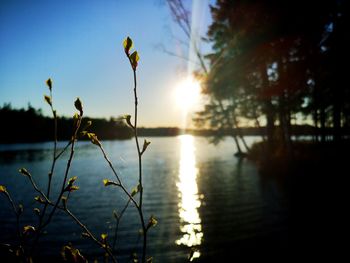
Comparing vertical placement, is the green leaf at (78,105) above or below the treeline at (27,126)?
below

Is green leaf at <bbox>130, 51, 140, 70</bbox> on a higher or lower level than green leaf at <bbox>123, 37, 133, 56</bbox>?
lower

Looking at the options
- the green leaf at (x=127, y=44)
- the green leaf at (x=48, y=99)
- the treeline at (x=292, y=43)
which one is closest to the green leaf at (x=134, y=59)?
the green leaf at (x=127, y=44)

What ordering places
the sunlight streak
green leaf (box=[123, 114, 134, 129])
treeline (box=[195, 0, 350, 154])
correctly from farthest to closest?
treeline (box=[195, 0, 350, 154]), the sunlight streak, green leaf (box=[123, 114, 134, 129])

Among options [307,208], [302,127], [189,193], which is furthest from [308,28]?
[302,127]

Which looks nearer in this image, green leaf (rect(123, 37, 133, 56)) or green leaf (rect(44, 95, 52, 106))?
green leaf (rect(123, 37, 133, 56))

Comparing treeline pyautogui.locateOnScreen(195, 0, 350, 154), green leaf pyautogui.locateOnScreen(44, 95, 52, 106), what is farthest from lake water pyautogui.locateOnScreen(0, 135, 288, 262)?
treeline pyautogui.locateOnScreen(195, 0, 350, 154)

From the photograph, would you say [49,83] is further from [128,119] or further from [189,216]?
[189,216]

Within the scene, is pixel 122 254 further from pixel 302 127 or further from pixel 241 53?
pixel 302 127

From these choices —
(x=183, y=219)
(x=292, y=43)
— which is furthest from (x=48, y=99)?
(x=292, y=43)

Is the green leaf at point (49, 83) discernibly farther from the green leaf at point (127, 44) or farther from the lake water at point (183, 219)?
the lake water at point (183, 219)

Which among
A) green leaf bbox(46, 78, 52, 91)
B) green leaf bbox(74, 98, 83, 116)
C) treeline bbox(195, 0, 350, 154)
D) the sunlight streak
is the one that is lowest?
the sunlight streak

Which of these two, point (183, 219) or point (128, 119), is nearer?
point (128, 119)

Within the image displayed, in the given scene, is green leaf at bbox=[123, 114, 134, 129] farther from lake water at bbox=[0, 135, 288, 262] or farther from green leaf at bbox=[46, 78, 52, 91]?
lake water at bbox=[0, 135, 288, 262]

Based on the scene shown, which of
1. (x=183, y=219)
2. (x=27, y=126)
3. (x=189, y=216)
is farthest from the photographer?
(x=27, y=126)
